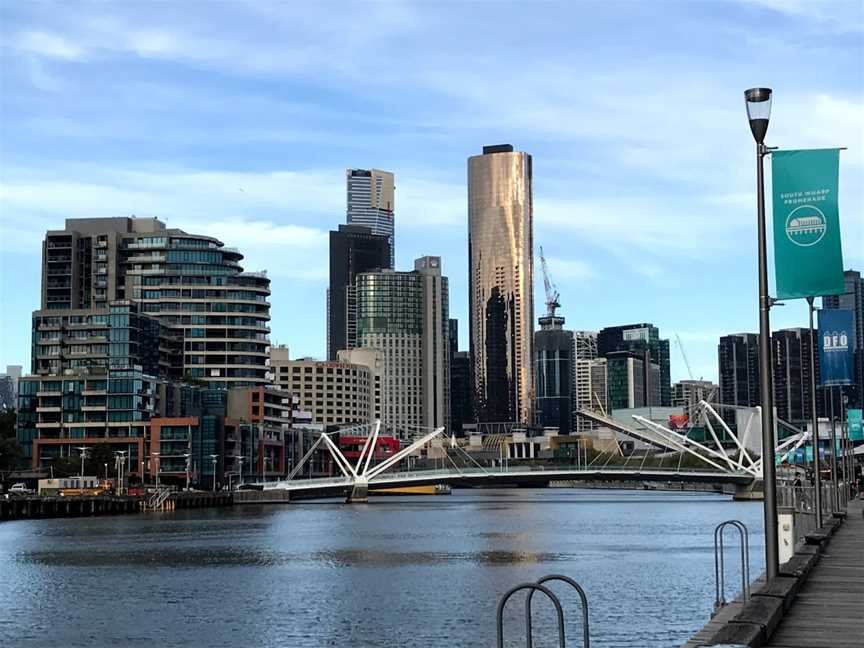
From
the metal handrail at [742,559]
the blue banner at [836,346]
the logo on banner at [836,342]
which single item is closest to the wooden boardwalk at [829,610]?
the metal handrail at [742,559]

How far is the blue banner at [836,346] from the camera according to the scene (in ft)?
157

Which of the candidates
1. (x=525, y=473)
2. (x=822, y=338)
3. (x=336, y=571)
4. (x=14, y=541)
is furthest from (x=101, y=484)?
(x=822, y=338)

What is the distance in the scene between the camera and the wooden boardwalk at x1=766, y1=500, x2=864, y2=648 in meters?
25.0

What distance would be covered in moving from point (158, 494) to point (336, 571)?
120093 millimetres

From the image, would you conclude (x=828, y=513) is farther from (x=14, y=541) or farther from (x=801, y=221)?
(x=14, y=541)

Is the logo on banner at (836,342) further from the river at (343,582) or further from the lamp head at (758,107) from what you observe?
the lamp head at (758,107)

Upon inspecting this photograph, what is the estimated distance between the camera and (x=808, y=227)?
28.0m

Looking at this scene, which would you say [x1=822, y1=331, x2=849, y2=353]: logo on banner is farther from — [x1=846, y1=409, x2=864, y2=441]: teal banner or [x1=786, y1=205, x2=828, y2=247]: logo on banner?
[x1=846, y1=409, x2=864, y2=441]: teal banner

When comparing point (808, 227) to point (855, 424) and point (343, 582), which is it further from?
point (855, 424)

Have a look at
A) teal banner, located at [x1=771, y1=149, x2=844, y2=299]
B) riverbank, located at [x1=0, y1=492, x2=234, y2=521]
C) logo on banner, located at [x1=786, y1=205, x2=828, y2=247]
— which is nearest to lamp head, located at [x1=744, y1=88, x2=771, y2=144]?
teal banner, located at [x1=771, y1=149, x2=844, y2=299]

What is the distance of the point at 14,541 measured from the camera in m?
Answer: 106

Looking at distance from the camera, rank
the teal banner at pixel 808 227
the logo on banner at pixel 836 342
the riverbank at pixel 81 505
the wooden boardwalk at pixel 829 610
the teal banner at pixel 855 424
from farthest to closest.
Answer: the riverbank at pixel 81 505, the teal banner at pixel 855 424, the logo on banner at pixel 836 342, the teal banner at pixel 808 227, the wooden boardwalk at pixel 829 610

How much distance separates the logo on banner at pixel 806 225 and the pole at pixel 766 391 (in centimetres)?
119

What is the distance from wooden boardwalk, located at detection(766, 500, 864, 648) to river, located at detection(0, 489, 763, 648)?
5.28 metres
